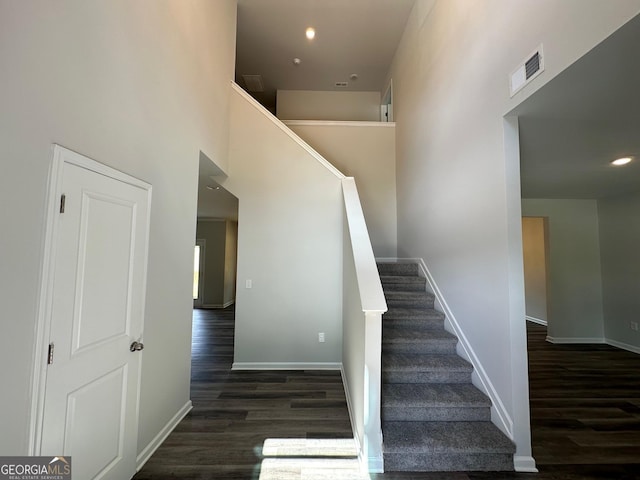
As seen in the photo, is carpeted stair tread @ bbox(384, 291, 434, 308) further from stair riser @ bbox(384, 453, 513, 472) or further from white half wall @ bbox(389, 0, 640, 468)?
stair riser @ bbox(384, 453, 513, 472)

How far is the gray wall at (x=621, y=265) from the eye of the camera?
15.1ft

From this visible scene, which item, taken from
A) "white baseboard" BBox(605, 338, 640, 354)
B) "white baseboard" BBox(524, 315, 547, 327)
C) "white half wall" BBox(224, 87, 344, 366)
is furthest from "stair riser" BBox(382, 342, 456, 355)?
"white baseboard" BBox(524, 315, 547, 327)

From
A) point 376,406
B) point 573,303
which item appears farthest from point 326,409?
point 573,303

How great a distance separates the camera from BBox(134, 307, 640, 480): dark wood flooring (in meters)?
2.00

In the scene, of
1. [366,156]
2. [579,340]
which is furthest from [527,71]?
[579,340]

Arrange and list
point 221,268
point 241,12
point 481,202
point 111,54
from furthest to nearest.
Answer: point 221,268
point 241,12
point 481,202
point 111,54

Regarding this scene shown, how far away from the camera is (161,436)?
229 centimetres

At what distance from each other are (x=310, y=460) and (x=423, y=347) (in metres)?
1.48

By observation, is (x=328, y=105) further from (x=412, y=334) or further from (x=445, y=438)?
(x=445, y=438)

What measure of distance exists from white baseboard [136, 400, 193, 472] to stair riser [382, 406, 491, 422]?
1.79 m

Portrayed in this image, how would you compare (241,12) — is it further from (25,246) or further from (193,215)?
(25,246)

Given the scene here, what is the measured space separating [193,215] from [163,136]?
0.84m

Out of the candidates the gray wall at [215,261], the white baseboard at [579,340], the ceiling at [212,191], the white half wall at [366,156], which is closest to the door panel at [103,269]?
the ceiling at [212,191]

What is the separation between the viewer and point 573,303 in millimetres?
5125
